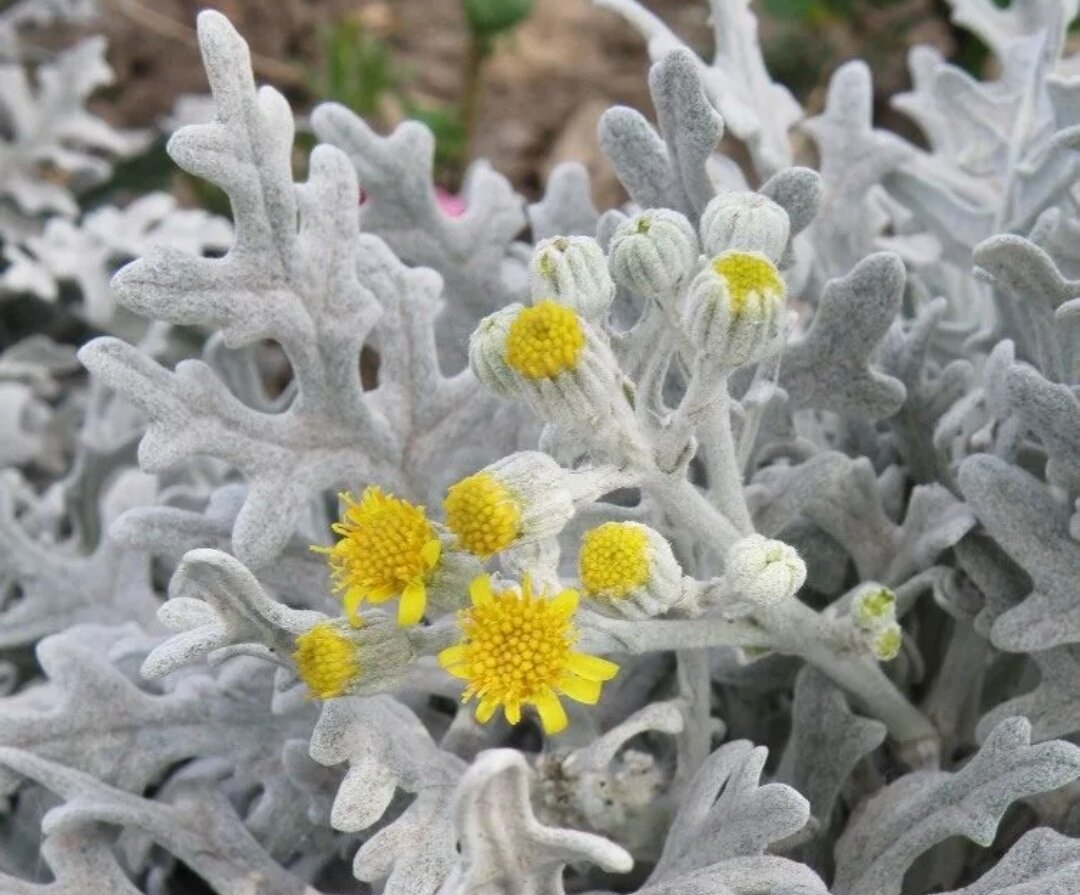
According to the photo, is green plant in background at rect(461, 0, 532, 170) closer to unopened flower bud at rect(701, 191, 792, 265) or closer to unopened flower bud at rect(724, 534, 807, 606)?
unopened flower bud at rect(701, 191, 792, 265)

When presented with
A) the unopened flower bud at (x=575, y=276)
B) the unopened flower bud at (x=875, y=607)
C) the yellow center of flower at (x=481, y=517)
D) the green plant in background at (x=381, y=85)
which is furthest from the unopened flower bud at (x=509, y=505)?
the green plant in background at (x=381, y=85)

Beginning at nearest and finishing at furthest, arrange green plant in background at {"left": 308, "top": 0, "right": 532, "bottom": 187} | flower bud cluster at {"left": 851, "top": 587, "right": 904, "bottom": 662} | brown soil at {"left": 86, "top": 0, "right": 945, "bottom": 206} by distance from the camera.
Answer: flower bud cluster at {"left": 851, "top": 587, "right": 904, "bottom": 662}
green plant in background at {"left": 308, "top": 0, "right": 532, "bottom": 187}
brown soil at {"left": 86, "top": 0, "right": 945, "bottom": 206}

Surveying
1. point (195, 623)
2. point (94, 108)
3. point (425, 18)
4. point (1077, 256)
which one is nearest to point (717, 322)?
point (195, 623)

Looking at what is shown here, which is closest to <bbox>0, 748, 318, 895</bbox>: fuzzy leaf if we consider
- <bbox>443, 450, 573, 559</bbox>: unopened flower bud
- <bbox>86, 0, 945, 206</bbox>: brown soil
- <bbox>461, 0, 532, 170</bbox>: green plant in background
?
<bbox>443, 450, 573, 559</bbox>: unopened flower bud

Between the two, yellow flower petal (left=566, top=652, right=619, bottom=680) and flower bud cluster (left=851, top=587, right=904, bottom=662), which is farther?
flower bud cluster (left=851, top=587, right=904, bottom=662)

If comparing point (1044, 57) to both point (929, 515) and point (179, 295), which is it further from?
point (179, 295)

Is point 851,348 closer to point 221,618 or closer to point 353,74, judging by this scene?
point 221,618

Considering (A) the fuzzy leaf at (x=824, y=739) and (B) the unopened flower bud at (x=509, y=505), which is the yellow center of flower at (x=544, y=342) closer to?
(B) the unopened flower bud at (x=509, y=505)

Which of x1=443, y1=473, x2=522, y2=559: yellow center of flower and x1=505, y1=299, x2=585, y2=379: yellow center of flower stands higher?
x1=505, y1=299, x2=585, y2=379: yellow center of flower
